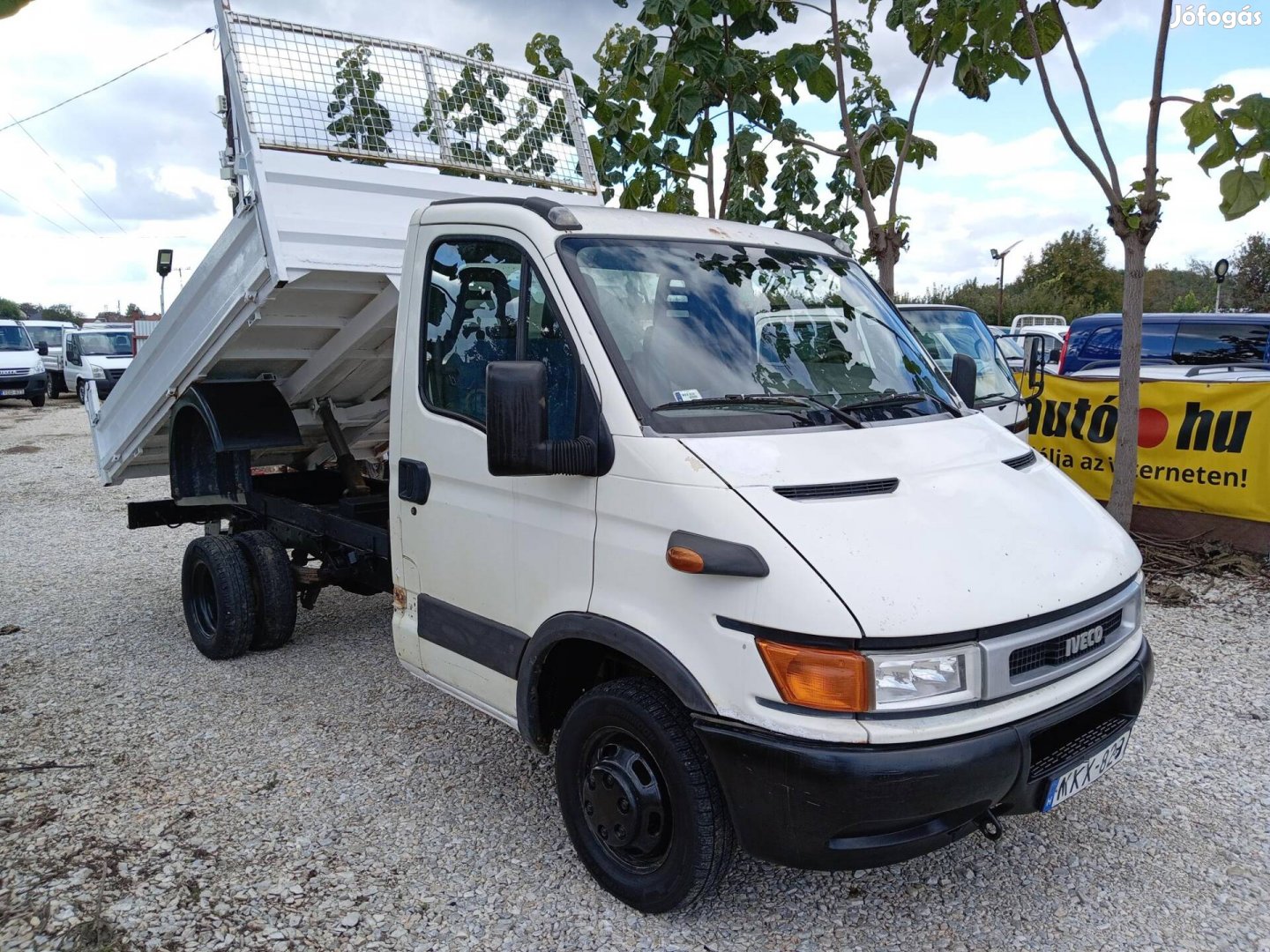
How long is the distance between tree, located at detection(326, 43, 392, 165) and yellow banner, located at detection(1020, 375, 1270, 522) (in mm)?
4573

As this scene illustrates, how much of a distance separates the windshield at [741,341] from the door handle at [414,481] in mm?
1074

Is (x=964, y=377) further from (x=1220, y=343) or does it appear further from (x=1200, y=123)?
(x=1220, y=343)

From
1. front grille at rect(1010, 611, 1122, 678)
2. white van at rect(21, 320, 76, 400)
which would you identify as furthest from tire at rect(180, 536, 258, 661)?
white van at rect(21, 320, 76, 400)

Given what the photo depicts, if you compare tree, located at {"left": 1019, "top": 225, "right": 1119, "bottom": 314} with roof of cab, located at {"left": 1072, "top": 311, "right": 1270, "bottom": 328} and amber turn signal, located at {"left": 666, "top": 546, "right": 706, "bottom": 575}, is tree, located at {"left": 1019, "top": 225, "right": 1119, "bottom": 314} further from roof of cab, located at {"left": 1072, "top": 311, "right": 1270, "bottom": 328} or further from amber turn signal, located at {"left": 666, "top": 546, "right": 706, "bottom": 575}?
amber turn signal, located at {"left": 666, "top": 546, "right": 706, "bottom": 575}

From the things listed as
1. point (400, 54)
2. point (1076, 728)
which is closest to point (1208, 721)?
point (1076, 728)

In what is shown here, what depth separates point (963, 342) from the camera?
8.70 m

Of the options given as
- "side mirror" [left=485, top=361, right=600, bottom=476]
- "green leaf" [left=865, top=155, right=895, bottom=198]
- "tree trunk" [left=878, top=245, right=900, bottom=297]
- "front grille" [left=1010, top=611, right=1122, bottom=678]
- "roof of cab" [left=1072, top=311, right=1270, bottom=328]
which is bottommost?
"front grille" [left=1010, top=611, right=1122, bottom=678]

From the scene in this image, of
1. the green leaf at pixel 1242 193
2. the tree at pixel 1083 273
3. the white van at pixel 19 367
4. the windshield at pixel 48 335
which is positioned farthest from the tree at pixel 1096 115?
the tree at pixel 1083 273

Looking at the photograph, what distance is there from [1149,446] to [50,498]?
38.3 ft

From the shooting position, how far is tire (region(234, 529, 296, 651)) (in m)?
5.48

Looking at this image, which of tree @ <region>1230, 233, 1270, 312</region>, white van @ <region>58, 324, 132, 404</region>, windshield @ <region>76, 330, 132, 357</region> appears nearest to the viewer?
white van @ <region>58, 324, 132, 404</region>

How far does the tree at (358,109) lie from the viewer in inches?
184

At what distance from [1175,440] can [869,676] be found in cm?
633

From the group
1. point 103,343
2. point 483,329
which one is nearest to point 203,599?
point 483,329
